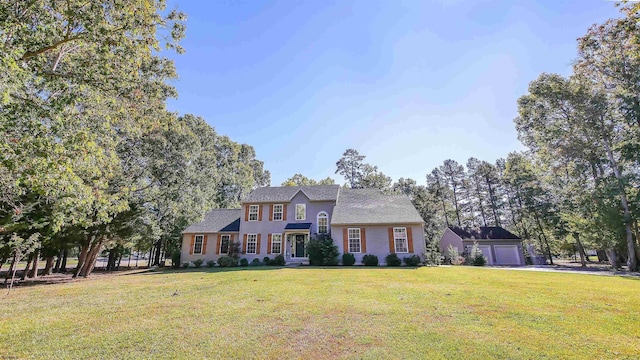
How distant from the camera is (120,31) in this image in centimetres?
798

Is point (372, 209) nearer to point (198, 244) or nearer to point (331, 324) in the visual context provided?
point (198, 244)

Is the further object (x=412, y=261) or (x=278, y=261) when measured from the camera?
(x=278, y=261)

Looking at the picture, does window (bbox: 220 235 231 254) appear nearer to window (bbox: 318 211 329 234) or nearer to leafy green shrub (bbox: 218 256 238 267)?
leafy green shrub (bbox: 218 256 238 267)

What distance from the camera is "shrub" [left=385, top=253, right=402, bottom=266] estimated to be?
20.1 meters

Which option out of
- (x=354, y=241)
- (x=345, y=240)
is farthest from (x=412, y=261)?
(x=345, y=240)

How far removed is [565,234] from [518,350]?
35939mm

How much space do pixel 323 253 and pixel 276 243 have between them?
5.44 meters

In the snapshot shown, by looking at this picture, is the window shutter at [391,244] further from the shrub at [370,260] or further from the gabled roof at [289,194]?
the gabled roof at [289,194]

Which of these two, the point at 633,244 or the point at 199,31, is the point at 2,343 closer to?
the point at 199,31

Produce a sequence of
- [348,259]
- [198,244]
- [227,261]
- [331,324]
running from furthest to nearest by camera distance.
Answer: [198,244]
[227,261]
[348,259]
[331,324]

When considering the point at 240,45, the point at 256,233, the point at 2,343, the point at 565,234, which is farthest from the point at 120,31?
the point at 565,234

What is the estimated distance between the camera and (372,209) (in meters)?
23.6

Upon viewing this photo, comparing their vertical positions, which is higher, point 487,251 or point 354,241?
point 354,241

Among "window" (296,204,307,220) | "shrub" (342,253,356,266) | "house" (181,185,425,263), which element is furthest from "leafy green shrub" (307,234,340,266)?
"window" (296,204,307,220)
